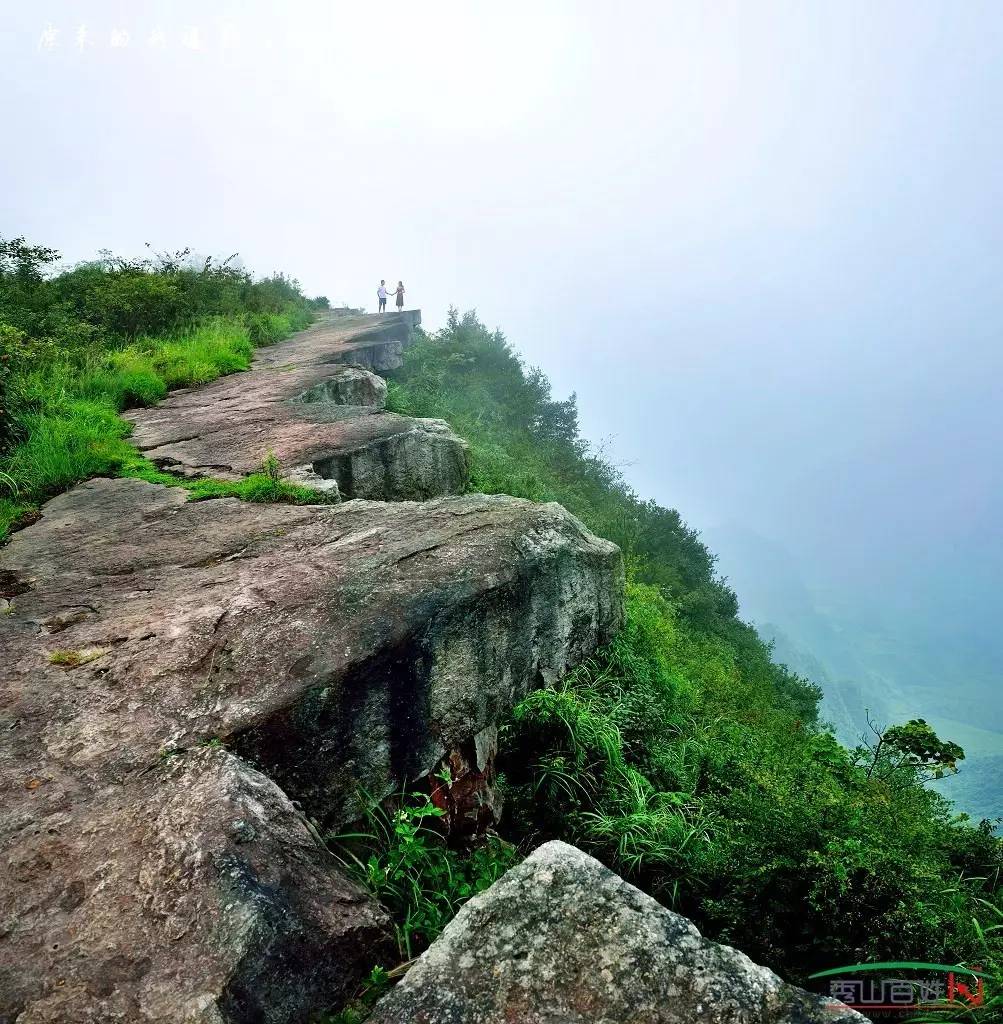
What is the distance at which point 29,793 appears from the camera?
2.28 m

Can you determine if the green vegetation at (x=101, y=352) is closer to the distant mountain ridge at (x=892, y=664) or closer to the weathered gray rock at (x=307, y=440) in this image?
the weathered gray rock at (x=307, y=440)

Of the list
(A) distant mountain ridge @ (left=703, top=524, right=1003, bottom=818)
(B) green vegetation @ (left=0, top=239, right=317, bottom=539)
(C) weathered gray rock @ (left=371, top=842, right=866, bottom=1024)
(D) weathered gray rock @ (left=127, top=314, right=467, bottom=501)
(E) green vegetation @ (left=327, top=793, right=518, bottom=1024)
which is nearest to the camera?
(C) weathered gray rock @ (left=371, top=842, right=866, bottom=1024)

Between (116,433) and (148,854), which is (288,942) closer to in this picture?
(148,854)

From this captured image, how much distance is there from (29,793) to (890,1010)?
326 cm

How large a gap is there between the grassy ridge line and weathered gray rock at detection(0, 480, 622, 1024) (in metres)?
0.59

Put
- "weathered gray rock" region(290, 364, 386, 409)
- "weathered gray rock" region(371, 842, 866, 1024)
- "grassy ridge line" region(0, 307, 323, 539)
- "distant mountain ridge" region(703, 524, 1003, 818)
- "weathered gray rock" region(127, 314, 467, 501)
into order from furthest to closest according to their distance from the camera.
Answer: "distant mountain ridge" region(703, 524, 1003, 818) → "weathered gray rock" region(290, 364, 386, 409) → "weathered gray rock" region(127, 314, 467, 501) → "grassy ridge line" region(0, 307, 323, 539) → "weathered gray rock" region(371, 842, 866, 1024)

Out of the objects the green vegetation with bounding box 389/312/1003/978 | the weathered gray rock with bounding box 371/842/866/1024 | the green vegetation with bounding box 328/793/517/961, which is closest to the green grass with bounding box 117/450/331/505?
the green vegetation with bounding box 389/312/1003/978

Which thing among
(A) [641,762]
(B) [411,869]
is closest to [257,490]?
(B) [411,869]

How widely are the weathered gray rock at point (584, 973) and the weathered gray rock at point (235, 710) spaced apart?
1.19 feet

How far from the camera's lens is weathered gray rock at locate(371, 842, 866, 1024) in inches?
67.9

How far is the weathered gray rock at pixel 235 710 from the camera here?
183 centimetres

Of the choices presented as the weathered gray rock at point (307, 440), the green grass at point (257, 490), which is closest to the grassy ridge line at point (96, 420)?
the green grass at point (257, 490)

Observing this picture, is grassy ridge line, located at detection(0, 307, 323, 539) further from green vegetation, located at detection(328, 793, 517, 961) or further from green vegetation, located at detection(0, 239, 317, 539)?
green vegetation, located at detection(328, 793, 517, 961)

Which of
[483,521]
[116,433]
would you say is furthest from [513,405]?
[483,521]
